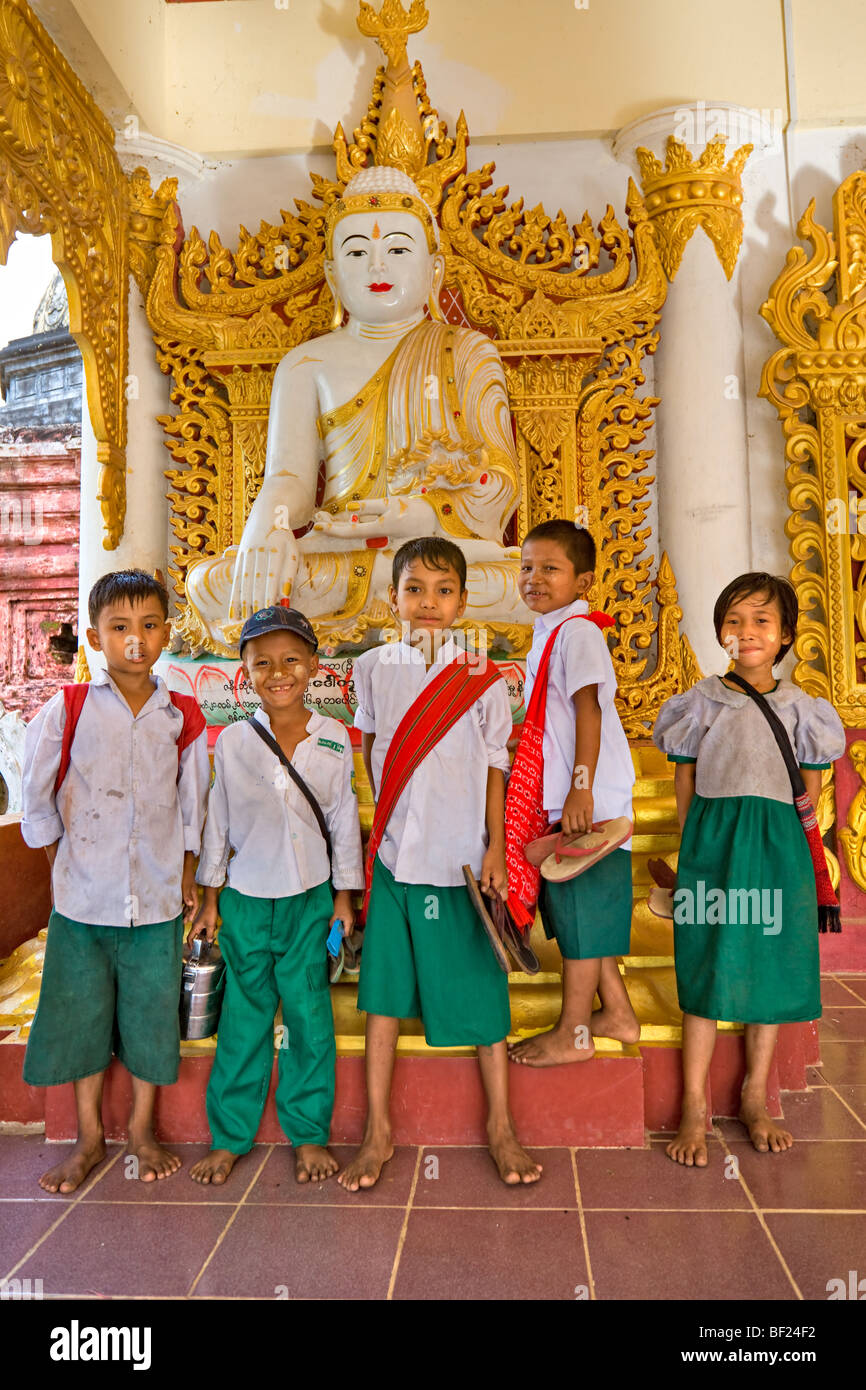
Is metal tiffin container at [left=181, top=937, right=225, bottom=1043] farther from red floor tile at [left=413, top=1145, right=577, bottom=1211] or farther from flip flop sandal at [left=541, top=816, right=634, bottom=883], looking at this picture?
flip flop sandal at [left=541, top=816, right=634, bottom=883]

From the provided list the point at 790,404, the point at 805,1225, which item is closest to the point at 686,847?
the point at 805,1225

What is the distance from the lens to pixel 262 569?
412 cm

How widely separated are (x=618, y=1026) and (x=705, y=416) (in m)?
3.26

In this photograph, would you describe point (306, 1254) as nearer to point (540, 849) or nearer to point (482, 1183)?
point (482, 1183)

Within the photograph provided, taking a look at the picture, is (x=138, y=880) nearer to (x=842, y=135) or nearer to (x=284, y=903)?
(x=284, y=903)

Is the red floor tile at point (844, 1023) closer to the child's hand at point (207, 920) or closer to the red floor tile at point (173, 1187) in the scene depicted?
the red floor tile at point (173, 1187)

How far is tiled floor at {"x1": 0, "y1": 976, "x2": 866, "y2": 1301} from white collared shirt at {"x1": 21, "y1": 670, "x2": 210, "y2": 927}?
66cm

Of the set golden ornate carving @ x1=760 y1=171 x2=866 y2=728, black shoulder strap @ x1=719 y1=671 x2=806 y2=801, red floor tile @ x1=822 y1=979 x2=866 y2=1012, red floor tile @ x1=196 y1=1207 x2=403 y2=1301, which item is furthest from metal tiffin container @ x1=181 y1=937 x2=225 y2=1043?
golden ornate carving @ x1=760 y1=171 x2=866 y2=728

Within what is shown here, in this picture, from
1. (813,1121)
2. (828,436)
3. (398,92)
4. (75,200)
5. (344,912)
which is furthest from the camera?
(398,92)

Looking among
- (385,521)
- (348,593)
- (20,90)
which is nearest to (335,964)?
(348,593)

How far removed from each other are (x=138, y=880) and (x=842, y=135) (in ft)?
16.2

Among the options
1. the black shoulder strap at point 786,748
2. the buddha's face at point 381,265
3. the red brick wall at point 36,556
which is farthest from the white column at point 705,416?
the red brick wall at point 36,556

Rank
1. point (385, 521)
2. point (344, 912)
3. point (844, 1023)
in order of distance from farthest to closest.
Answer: point (385, 521)
point (844, 1023)
point (344, 912)
